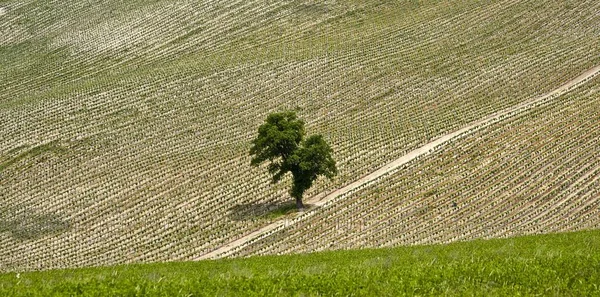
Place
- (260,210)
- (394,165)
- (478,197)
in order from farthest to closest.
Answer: (394,165)
(260,210)
(478,197)

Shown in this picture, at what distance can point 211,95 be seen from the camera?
78312mm

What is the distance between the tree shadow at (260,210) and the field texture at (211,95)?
0.21m

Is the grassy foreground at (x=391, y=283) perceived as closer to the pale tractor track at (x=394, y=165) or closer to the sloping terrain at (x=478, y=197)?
the sloping terrain at (x=478, y=197)

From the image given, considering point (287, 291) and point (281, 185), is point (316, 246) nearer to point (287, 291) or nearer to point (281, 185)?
point (281, 185)

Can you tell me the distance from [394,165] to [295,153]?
34.7ft

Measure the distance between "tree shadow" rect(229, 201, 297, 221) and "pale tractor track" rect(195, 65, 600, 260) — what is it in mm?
1434

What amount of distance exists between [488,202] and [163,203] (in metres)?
26.9

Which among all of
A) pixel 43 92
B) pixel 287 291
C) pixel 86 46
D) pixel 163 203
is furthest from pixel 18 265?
pixel 86 46

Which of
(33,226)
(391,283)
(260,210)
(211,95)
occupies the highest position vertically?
(391,283)

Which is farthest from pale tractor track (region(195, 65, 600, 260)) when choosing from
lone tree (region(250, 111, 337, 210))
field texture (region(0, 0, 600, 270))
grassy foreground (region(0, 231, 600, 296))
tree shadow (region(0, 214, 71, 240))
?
grassy foreground (region(0, 231, 600, 296))

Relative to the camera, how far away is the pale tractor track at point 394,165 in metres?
45.7

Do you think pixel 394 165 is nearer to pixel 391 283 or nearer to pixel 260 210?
pixel 260 210

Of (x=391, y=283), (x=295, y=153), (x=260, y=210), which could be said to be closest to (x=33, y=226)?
(x=260, y=210)

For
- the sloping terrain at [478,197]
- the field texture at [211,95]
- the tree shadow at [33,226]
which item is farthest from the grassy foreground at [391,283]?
the tree shadow at [33,226]
